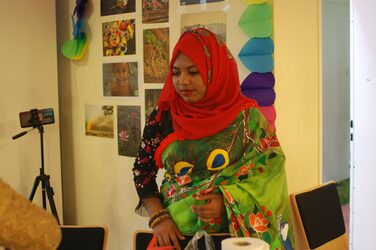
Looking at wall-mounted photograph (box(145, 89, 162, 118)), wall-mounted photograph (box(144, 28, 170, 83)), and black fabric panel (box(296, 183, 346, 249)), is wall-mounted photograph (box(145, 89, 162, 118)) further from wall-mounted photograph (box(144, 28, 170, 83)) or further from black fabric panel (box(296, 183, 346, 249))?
black fabric panel (box(296, 183, 346, 249))

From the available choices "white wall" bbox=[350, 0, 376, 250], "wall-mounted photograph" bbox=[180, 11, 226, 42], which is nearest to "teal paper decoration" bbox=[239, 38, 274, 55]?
"wall-mounted photograph" bbox=[180, 11, 226, 42]

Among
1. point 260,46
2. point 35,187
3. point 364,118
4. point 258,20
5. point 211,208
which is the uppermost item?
point 258,20

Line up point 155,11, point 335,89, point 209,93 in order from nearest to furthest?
point 209,93, point 155,11, point 335,89

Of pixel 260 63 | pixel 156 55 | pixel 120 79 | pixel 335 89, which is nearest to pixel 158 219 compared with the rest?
pixel 260 63

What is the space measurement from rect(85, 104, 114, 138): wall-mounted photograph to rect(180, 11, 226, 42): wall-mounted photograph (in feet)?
2.47

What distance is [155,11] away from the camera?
2.29m

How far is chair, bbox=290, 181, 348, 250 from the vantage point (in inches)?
59.2

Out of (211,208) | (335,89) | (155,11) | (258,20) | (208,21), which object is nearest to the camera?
(211,208)

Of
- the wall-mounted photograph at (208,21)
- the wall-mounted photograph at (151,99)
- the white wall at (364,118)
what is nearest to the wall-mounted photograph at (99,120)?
the wall-mounted photograph at (151,99)

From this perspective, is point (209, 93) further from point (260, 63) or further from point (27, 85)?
point (27, 85)

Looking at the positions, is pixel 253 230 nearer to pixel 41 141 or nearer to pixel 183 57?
pixel 183 57

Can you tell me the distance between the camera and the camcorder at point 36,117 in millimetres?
2291

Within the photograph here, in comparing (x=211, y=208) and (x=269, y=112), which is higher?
(x=269, y=112)

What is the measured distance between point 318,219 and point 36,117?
5.25 feet
